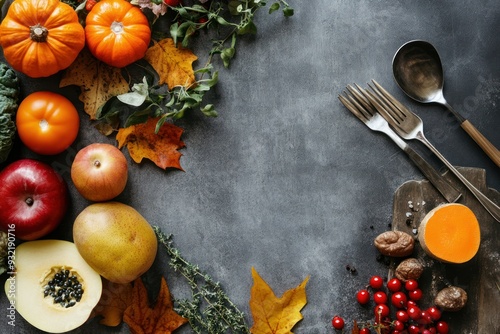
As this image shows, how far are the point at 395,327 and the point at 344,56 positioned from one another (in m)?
0.85

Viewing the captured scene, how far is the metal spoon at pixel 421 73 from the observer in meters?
1.70

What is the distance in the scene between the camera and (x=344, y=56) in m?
1.74

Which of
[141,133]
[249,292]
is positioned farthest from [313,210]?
[141,133]

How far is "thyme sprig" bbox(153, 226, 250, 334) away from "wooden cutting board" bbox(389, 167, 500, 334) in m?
0.51

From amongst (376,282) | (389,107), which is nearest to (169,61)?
(389,107)

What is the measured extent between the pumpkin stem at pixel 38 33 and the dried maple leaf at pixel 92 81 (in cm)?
16

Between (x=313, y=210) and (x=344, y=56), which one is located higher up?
(x=344, y=56)

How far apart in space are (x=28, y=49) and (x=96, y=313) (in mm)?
803

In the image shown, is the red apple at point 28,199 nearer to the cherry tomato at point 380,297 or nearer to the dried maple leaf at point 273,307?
the dried maple leaf at point 273,307

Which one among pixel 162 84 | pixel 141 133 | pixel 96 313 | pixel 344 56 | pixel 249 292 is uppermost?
pixel 344 56

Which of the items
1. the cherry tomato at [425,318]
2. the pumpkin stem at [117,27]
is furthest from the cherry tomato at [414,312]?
the pumpkin stem at [117,27]

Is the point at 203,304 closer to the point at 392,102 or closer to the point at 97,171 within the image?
the point at 97,171

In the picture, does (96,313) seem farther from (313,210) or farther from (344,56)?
(344,56)

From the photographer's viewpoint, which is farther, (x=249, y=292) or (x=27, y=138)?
(x=249, y=292)
